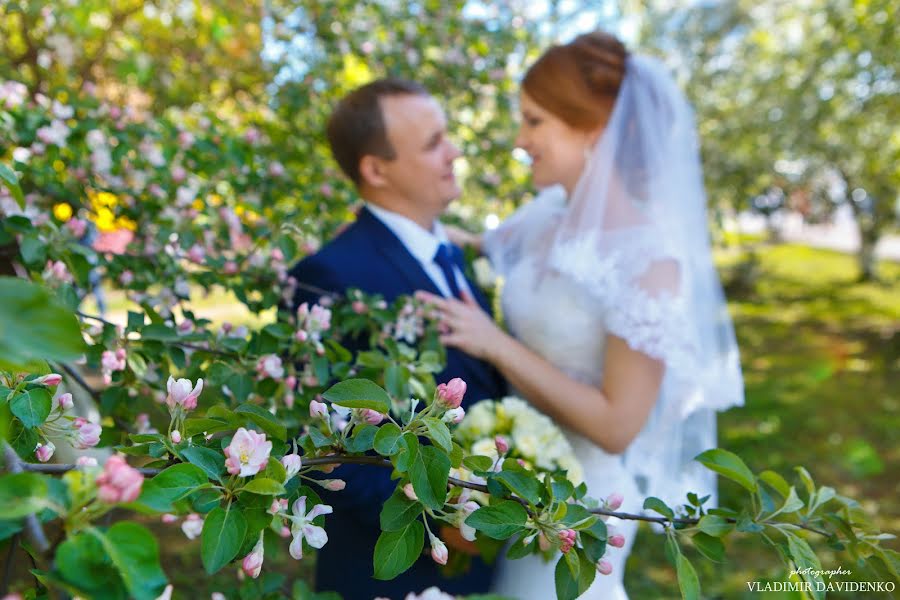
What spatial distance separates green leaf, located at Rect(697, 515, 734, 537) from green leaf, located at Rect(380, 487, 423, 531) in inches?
18.1

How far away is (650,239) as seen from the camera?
234 centimetres

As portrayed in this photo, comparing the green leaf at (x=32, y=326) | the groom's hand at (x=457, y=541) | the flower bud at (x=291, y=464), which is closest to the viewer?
the green leaf at (x=32, y=326)

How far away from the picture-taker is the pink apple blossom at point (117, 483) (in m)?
0.58

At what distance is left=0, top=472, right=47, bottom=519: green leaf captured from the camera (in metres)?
0.56

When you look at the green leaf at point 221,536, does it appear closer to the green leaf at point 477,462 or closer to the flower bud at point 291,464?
the flower bud at point 291,464

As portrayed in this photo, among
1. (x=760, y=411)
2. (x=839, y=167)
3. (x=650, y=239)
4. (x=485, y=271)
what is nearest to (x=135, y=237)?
(x=485, y=271)

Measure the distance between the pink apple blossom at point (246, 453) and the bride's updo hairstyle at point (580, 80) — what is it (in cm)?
201

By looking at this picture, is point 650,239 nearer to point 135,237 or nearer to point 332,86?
point 135,237

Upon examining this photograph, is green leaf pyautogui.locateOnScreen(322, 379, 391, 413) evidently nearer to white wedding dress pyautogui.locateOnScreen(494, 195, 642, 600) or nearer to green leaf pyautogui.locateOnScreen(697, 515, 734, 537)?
green leaf pyautogui.locateOnScreen(697, 515, 734, 537)

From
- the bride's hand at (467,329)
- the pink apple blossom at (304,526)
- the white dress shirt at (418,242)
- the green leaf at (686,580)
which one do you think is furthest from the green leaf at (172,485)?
the white dress shirt at (418,242)

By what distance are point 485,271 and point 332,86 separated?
5.84 feet

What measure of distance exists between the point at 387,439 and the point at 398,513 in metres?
0.12

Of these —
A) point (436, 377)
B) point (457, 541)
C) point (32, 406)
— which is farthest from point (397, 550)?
point (436, 377)

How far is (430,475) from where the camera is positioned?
0.83m
